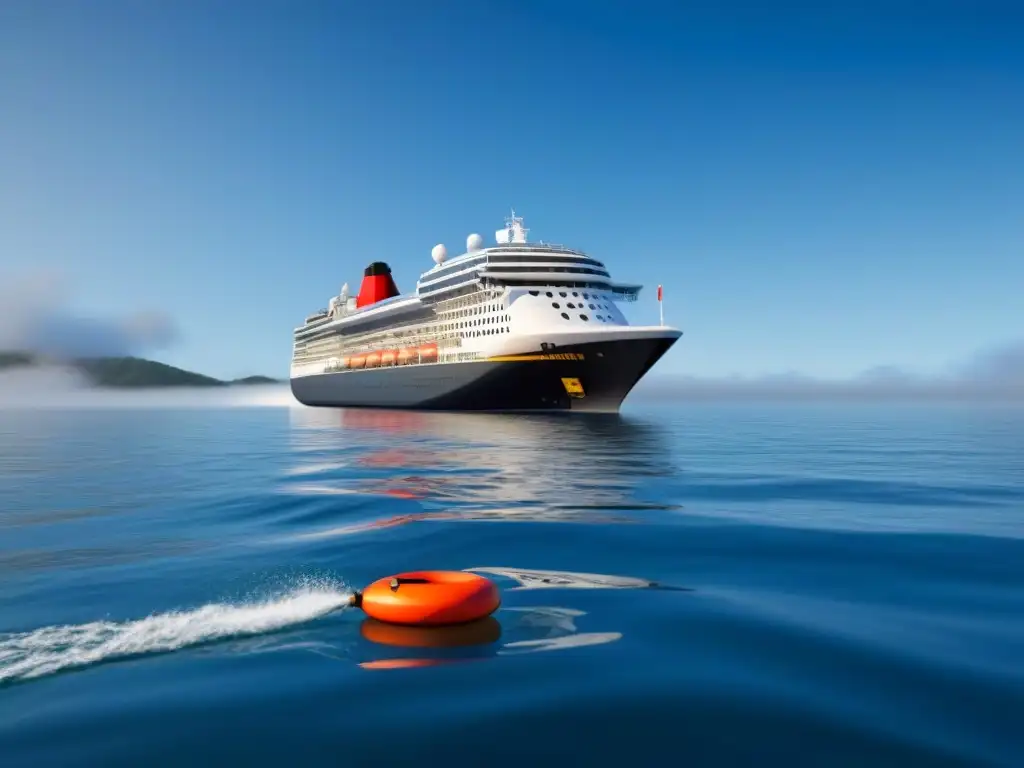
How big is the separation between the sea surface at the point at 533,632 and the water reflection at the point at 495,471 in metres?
0.27

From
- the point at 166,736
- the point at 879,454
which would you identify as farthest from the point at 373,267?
the point at 166,736

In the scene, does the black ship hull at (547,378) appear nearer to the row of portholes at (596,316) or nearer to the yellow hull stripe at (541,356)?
Result: the yellow hull stripe at (541,356)

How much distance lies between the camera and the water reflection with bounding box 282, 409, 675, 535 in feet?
48.4

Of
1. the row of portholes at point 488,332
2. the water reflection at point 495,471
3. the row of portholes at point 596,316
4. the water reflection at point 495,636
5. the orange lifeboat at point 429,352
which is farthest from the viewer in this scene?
the orange lifeboat at point 429,352

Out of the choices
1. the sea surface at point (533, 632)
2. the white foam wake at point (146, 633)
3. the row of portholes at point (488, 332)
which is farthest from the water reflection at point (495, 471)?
the row of portholes at point (488, 332)

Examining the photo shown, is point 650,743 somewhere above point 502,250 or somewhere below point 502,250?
below

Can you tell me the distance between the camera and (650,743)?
16.3 feet

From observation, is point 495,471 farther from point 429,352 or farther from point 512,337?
point 429,352

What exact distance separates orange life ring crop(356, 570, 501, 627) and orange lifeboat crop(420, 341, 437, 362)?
167 ft

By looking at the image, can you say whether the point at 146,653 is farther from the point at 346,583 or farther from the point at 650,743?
the point at 650,743

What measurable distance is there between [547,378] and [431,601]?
1614 inches

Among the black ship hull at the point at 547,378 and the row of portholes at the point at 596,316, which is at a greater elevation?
the row of portholes at the point at 596,316

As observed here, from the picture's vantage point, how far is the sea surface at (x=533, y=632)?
199 inches

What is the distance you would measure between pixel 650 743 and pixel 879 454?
1079 inches
